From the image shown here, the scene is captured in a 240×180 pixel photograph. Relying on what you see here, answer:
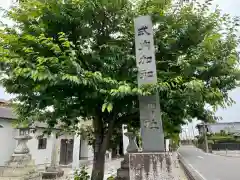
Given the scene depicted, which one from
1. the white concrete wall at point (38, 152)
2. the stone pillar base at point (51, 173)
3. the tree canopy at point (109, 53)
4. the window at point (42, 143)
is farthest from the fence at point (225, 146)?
the tree canopy at point (109, 53)

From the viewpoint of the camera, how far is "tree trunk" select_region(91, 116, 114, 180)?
6.25 m

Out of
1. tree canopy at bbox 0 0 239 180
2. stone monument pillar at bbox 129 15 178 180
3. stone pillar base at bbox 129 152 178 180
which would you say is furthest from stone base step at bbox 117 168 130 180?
stone pillar base at bbox 129 152 178 180

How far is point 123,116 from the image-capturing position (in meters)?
6.38

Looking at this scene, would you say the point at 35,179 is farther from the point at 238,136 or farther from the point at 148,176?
the point at 238,136

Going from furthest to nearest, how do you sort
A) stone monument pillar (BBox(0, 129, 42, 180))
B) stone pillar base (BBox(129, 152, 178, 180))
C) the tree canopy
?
stone monument pillar (BBox(0, 129, 42, 180)), the tree canopy, stone pillar base (BBox(129, 152, 178, 180))

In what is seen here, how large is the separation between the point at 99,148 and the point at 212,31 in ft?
14.9

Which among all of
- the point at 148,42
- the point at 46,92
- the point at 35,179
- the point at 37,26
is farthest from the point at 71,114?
the point at 35,179

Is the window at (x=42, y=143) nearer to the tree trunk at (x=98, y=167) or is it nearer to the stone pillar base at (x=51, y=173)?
the stone pillar base at (x=51, y=173)

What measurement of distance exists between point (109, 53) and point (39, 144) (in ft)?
52.3

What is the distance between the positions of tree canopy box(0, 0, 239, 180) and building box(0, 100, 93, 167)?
7.81m

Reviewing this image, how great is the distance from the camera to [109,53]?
476 centimetres

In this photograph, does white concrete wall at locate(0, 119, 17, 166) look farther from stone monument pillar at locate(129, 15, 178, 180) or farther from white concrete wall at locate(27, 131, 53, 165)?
stone monument pillar at locate(129, 15, 178, 180)

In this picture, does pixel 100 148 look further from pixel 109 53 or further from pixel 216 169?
pixel 216 169

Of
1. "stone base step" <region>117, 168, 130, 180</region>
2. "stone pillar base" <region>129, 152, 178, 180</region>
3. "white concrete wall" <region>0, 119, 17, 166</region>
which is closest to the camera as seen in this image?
"stone pillar base" <region>129, 152, 178, 180</region>
